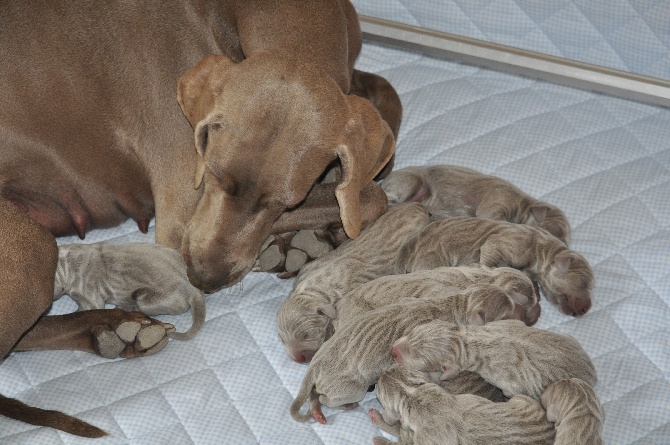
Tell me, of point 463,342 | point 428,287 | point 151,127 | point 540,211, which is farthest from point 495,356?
point 151,127

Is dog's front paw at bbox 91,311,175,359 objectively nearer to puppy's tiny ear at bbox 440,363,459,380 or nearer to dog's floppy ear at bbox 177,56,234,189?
dog's floppy ear at bbox 177,56,234,189

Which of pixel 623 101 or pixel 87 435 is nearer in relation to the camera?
pixel 87 435

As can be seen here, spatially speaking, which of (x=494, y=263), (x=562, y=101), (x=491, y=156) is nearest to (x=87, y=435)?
(x=494, y=263)

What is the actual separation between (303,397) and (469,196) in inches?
44.4

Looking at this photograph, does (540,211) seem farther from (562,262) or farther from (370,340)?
(370,340)

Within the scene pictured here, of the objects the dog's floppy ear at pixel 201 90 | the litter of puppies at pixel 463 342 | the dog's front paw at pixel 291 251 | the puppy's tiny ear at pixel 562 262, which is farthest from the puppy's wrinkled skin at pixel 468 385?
the dog's floppy ear at pixel 201 90

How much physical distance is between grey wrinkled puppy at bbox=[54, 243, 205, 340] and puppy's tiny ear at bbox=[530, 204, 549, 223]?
1.31 metres

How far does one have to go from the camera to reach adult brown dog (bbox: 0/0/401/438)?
329cm

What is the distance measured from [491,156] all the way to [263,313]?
48.5 inches

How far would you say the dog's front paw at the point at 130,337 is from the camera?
348cm

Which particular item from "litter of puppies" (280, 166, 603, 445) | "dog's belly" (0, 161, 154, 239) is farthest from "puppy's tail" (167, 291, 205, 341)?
"dog's belly" (0, 161, 154, 239)

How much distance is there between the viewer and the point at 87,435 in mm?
3215

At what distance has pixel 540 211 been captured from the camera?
12.6ft

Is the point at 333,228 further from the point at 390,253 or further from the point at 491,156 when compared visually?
the point at 491,156
